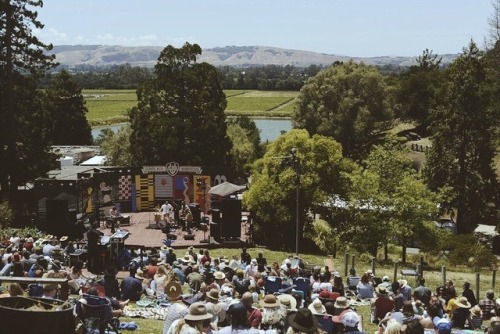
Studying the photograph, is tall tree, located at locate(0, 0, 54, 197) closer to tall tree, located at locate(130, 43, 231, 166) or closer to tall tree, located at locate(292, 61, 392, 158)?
tall tree, located at locate(130, 43, 231, 166)

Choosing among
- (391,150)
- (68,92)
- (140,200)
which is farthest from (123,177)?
(68,92)

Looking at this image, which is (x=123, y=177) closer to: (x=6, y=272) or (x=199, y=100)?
(x=199, y=100)

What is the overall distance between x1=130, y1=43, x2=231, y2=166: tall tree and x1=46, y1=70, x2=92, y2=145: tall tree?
22111mm

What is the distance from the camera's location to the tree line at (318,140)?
98.8 ft

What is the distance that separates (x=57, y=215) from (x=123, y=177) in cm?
733

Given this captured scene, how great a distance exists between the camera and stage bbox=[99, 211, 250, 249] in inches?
1107

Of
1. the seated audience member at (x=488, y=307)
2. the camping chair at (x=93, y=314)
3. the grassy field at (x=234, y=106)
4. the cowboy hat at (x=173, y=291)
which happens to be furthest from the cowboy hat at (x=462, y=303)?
the grassy field at (x=234, y=106)

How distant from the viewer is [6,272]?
615 inches

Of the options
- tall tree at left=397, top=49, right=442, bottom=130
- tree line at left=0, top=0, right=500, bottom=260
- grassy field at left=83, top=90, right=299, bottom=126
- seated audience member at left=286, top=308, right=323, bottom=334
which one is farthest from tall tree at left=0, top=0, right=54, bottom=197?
grassy field at left=83, top=90, right=299, bottom=126

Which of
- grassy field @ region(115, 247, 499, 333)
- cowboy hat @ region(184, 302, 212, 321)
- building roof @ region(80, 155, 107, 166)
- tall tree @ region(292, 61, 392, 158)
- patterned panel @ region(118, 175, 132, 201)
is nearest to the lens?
cowboy hat @ region(184, 302, 212, 321)

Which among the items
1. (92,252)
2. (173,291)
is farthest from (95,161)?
(173,291)

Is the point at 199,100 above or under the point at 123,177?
above

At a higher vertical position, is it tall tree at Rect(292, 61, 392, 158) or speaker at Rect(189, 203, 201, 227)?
tall tree at Rect(292, 61, 392, 158)

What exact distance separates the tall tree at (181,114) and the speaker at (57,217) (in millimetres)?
14995
